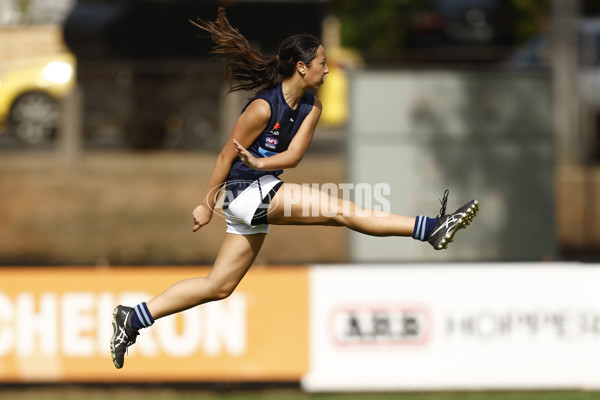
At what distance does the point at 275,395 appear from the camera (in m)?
15.4

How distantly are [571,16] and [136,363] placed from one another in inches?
436

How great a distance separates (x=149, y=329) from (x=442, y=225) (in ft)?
30.2

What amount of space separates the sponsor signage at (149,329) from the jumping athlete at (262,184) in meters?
7.96

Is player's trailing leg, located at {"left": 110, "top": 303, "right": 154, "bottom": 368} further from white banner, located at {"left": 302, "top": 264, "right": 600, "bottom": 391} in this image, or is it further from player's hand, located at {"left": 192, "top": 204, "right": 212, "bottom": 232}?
white banner, located at {"left": 302, "top": 264, "right": 600, "bottom": 391}

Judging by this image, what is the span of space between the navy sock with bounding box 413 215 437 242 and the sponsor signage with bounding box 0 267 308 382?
8.50 meters

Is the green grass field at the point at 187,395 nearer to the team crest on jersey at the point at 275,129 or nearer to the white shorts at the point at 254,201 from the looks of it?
the white shorts at the point at 254,201

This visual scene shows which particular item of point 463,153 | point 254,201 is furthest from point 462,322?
point 254,201

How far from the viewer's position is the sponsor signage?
14266mm

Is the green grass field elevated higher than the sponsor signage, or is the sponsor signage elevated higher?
the sponsor signage

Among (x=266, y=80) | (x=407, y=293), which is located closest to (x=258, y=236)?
(x=266, y=80)

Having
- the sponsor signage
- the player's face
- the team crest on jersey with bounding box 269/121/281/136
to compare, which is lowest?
the sponsor signage

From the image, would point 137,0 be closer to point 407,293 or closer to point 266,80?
point 407,293

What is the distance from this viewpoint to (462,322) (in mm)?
14227

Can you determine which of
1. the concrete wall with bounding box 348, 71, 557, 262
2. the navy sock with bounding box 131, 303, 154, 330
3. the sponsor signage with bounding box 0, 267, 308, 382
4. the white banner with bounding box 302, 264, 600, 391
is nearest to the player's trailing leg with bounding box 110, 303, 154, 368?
the navy sock with bounding box 131, 303, 154, 330
